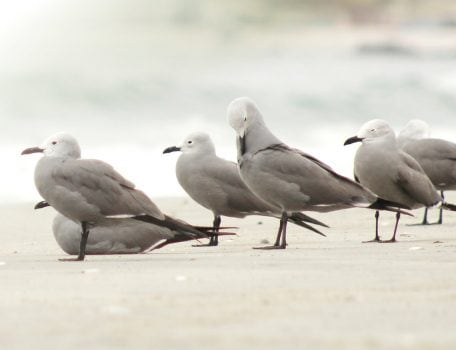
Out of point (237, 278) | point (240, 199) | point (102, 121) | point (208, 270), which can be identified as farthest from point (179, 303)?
point (102, 121)

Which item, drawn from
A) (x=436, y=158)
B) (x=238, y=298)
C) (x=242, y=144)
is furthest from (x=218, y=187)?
(x=238, y=298)

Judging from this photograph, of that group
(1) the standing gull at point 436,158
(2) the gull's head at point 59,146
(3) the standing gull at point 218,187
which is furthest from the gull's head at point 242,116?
(1) the standing gull at point 436,158

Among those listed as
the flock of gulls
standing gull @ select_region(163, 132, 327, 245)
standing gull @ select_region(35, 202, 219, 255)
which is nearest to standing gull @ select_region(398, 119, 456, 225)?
the flock of gulls

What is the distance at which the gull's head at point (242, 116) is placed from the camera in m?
9.31

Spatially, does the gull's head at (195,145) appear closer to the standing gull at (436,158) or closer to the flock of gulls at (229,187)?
the flock of gulls at (229,187)

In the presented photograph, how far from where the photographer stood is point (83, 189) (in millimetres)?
8344

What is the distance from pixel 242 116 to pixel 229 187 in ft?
3.28

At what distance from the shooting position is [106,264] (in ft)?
25.2

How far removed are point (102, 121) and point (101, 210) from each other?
57.4ft

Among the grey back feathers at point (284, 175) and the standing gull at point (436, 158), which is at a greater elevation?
the grey back feathers at point (284, 175)

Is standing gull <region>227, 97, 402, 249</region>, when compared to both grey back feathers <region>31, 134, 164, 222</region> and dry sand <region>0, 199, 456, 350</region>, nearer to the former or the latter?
dry sand <region>0, 199, 456, 350</region>

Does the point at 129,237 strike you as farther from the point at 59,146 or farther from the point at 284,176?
the point at 284,176

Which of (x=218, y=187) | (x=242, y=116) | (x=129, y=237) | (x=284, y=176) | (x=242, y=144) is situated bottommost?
(x=129, y=237)

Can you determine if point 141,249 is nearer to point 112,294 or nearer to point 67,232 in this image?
point 67,232
